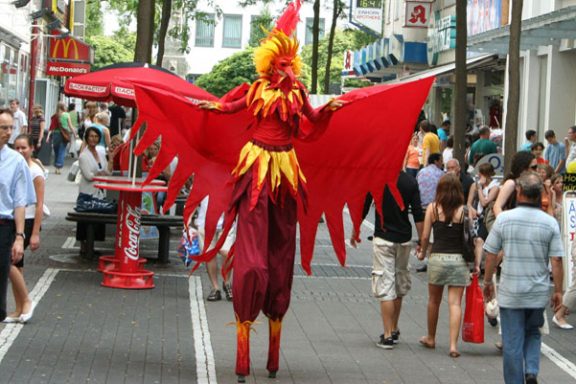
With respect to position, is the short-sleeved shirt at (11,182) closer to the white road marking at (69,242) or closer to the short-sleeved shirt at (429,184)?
the white road marking at (69,242)

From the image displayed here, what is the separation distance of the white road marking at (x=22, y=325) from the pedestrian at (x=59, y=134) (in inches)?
799

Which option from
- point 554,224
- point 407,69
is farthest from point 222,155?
point 407,69

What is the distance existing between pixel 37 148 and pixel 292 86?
26.2 meters

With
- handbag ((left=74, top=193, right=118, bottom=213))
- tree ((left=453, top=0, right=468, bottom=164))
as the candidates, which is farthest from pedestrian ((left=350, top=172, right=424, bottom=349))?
tree ((left=453, top=0, right=468, bottom=164))

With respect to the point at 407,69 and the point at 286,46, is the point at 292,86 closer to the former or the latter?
the point at 286,46

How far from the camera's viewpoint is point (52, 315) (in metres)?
12.3

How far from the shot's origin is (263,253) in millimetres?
9812

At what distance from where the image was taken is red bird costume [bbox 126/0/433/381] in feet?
32.3

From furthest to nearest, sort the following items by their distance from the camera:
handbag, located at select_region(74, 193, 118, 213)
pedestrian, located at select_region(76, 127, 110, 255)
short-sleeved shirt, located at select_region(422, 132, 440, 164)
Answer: short-sleeved shirt, located at select_region(422, 132, 440, 164) < pedestrian, located at select_region(76, 127, 110, 255) < handbag, located at select_region(74, 193, 118, 213)

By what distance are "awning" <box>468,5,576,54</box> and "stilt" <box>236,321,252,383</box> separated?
15117 mm

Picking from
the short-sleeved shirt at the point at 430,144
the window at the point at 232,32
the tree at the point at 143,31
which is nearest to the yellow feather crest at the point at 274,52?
the tree at the point at 143,31

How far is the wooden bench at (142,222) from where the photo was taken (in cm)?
1614

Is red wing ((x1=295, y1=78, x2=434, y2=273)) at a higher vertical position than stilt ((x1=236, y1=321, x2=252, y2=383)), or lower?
higher

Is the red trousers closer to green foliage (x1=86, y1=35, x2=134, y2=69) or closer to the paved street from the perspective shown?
the paved street
